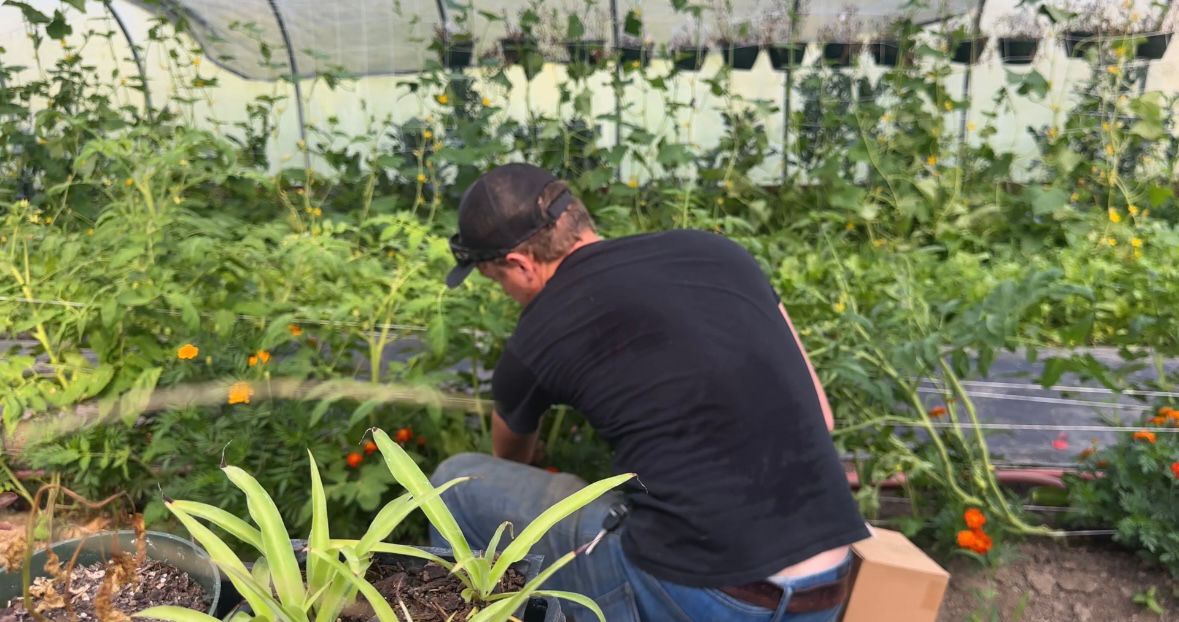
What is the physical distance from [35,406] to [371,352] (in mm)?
656

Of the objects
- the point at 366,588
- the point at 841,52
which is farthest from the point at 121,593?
Result: the point at 841,52

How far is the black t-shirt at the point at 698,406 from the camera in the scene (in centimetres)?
145

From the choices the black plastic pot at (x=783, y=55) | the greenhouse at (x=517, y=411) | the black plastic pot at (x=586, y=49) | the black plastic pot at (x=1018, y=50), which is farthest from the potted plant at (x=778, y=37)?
the greenhouse at (x=517, y=411)

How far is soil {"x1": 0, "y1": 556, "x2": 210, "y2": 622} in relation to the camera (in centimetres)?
77

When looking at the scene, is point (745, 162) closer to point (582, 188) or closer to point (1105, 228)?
point (582, 188)

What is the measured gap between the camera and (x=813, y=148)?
4602 mm

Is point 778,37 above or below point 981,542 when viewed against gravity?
above

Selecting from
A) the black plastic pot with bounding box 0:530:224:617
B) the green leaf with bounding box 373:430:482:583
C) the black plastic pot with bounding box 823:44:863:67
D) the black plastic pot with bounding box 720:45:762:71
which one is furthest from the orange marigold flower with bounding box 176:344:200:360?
the black plastic pot with bounding box 823:44:863:67

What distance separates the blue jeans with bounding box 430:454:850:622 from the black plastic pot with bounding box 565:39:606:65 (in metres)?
2.94

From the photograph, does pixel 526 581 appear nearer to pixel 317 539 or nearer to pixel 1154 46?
pixel 317 539

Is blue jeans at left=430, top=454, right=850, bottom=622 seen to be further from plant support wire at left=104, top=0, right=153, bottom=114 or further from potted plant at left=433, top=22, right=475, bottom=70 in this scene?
potted plant at left=433, top=22, right=475, bottom=70

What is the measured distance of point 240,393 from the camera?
170 cm

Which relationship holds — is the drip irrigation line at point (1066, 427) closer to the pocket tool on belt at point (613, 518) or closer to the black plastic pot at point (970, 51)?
the pocket tool on belt at point (613, 518)

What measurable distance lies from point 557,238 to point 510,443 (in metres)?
0.49
